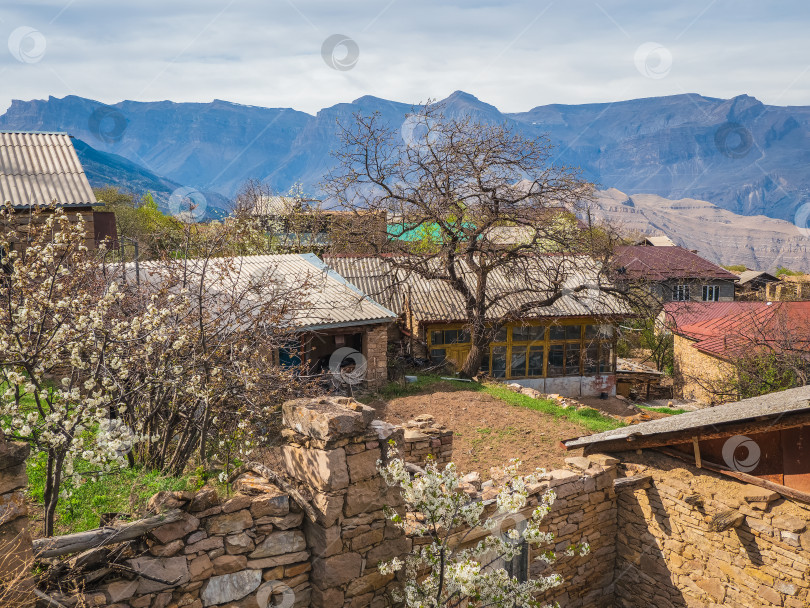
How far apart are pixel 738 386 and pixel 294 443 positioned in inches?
656

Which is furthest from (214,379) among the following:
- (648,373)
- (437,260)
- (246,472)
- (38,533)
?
(648,373)

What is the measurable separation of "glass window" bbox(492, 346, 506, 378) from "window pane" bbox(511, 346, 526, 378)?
1.31ft

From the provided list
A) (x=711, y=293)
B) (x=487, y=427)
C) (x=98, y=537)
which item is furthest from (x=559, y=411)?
(x=711, y=293)

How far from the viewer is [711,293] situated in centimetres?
4178

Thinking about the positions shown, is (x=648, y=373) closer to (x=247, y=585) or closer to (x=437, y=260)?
(x=437, y=260)

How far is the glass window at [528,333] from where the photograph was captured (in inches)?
806

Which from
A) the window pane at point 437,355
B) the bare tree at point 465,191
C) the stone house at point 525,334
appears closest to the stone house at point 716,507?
the bare tree at point 465,191

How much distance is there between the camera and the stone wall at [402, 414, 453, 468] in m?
8.59

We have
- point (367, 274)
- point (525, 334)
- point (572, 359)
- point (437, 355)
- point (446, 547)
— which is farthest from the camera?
point (367, 274)

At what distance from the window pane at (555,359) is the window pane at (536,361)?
14.0 inches

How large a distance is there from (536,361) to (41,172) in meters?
16.9

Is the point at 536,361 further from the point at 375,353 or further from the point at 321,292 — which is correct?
the point at 321,292

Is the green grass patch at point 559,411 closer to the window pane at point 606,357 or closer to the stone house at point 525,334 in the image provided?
the stone house at point 525,334

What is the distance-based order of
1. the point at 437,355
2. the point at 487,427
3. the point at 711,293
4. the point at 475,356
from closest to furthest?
the point at 487,427 < the point at 475,356 < the point at 437,355 < the point at 711,293
